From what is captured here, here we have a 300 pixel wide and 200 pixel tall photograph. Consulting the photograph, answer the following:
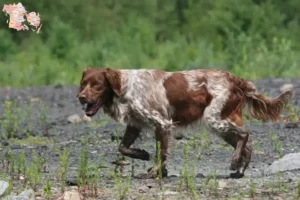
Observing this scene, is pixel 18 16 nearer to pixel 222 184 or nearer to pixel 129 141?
pixel 129 141

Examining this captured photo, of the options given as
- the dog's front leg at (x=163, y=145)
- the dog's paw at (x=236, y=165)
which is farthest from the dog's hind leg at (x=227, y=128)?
the dog's front leg at (x=163, y=145)

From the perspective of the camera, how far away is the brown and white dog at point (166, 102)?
9.66 meters

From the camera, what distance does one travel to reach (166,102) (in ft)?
32.3

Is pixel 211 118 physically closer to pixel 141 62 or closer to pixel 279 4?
pixel 141 62

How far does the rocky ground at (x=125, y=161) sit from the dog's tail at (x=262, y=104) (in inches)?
14.8

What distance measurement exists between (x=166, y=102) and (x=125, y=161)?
105cm

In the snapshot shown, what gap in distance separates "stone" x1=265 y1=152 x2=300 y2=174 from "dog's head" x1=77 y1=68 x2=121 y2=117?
1.67 m

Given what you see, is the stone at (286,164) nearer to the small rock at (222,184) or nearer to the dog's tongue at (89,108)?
the small rock at (222,184)

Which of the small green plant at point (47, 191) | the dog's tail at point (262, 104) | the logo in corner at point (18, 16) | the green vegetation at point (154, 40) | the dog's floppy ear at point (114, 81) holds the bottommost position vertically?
the small green plant at point (47, 191)

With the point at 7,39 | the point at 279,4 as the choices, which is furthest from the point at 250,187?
the point at 279,4

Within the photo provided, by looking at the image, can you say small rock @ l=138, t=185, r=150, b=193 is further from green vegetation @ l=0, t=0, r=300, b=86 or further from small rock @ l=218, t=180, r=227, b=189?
green vegetation @ l=0, t=0, r=300, b=86

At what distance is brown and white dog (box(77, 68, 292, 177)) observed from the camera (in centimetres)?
966

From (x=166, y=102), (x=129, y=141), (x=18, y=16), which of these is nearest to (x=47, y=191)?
(x=18, y=16)

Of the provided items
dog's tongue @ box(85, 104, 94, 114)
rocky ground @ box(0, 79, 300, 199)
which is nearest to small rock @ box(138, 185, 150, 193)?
rocky ground @ box(0, 79, 300, 199)
